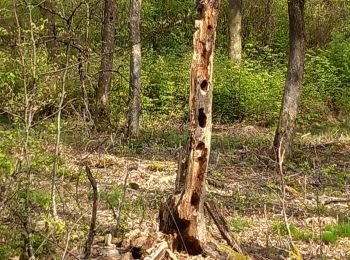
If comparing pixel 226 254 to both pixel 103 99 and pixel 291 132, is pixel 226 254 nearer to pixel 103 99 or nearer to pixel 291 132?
pixel 291 132

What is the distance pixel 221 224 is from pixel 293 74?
680 cm

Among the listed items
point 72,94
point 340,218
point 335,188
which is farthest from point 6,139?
point 72,94

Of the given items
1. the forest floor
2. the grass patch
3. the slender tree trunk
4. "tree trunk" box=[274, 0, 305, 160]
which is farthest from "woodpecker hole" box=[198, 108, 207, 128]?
"tree trunk" box=[274, 0, 305, 160]

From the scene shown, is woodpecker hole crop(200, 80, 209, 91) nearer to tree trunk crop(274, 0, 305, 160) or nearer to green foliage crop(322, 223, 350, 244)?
green foliage crop(322, 223, 350, 244)

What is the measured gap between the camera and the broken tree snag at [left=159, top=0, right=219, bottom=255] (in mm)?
5641

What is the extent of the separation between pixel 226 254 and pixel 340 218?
11.2 ft

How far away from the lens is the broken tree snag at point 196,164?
5641 millimetres

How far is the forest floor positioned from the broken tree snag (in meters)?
0.21

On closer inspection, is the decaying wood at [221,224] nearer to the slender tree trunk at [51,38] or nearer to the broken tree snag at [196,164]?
the broken tree snag at [196,164]

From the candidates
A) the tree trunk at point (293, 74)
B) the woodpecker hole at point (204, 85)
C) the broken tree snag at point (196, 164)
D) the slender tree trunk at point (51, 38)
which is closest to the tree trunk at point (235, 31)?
the tree trunk at point (293, 74)

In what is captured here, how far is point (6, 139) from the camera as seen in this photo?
5.87 meters

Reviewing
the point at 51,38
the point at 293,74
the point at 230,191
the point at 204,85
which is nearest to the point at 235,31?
the point at 293,74

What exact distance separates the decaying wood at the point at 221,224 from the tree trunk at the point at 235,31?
16285 millimetres

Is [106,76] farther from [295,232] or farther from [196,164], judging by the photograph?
[196,164]
